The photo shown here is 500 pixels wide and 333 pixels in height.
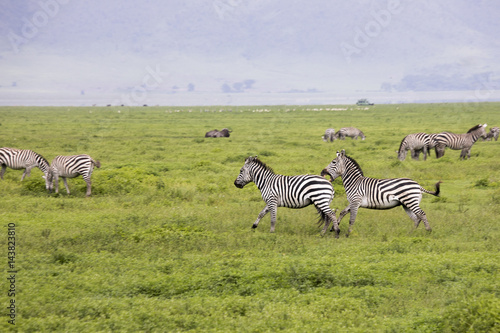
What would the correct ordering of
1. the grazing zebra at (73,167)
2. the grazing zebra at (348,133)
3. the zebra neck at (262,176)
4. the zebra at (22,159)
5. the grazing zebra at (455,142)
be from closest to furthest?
the zebra neck at (262,176), the grazing zebra at (73,167), the zebra at (22,159), the grazing zebra at (455,142), the grazing zebra at (348,133)

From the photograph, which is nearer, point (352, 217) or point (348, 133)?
point (352, 217)

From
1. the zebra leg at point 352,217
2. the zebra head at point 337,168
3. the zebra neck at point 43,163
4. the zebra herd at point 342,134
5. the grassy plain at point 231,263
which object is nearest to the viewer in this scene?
→ the grassy plain at point 231,263

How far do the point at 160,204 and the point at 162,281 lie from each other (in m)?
7.56

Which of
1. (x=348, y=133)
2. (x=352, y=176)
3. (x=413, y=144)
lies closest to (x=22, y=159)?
(x=352, y=176)

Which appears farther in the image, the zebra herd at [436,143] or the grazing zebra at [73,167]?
the zebra herd at [436,143]

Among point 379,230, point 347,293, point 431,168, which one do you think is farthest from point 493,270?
point 431,168

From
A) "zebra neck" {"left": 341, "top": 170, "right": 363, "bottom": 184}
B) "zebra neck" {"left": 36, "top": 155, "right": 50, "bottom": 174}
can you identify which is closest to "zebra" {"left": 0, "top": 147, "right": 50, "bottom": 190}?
"zebra neck" {"left": 36, "top": 155, "right": 50, "bottom": 174}

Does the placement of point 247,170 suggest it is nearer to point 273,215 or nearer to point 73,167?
point 273,215

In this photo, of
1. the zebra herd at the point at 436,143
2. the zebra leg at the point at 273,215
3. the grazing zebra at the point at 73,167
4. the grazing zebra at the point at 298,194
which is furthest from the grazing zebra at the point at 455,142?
the grazing zebra at the point at 73,167

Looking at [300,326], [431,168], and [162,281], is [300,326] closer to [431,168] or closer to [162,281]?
[162,281]

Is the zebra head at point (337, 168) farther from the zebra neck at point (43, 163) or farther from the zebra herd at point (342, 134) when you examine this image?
the zebra herd at point (342, 134)

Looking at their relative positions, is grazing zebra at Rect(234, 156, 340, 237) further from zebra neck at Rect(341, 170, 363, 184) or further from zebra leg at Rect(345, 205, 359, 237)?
zebra neck at Rect(341, 170, 363, 184)

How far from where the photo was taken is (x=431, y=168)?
24312 mm

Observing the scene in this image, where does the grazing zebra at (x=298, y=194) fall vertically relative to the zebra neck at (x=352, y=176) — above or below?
below
